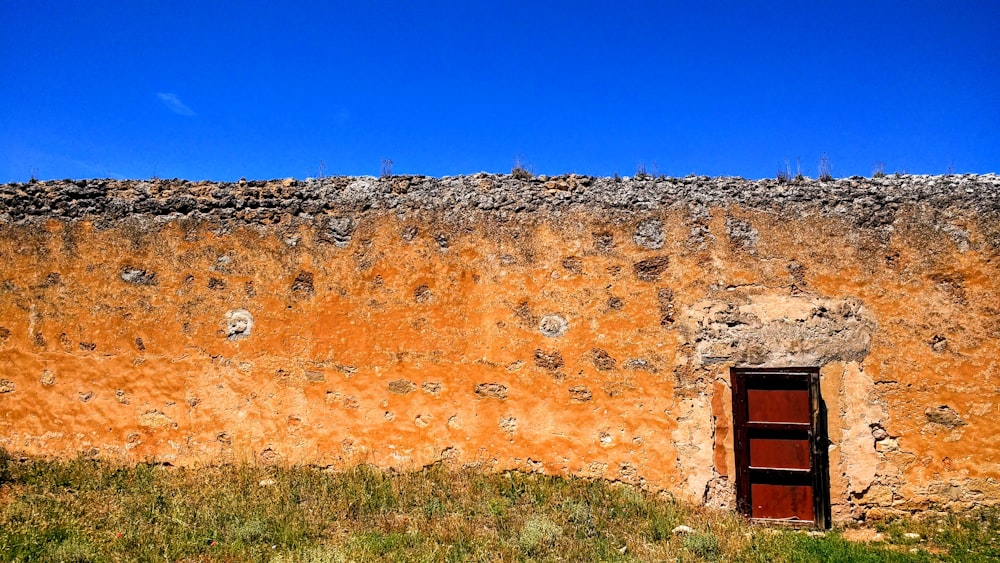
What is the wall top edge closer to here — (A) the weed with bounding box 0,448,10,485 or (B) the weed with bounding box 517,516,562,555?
(A) the weed with bounding box 0,448,10,485

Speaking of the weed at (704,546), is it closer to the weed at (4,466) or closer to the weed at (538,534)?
the weed at (538,534)

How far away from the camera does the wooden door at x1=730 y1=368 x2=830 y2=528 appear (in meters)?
5.60

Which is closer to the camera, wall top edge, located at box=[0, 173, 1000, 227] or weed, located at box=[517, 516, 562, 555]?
weed, located at box=[517, 516, 562, 555]

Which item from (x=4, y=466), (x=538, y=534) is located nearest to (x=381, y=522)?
(x=538, y=534)

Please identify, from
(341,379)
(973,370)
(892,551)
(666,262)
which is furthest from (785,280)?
(341,379)

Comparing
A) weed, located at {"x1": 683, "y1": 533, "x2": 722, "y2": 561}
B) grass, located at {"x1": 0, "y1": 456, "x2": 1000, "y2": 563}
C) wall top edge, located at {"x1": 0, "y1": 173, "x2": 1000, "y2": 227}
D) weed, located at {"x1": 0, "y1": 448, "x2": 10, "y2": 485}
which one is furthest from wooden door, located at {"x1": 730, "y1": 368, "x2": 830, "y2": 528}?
weed, located at {"x1": 0, "y1": 448, "x2": 10, "y2": 485}

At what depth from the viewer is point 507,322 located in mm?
6094

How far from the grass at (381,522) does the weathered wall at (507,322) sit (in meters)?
0.25

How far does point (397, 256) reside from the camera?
20.6ft

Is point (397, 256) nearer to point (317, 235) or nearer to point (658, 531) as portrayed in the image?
point (317, 235)

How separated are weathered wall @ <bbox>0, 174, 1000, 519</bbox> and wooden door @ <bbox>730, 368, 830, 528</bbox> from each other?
0.13m

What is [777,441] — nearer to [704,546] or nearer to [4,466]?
[704,546]

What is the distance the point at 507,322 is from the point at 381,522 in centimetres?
202

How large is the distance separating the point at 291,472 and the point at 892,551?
490 centimetres
